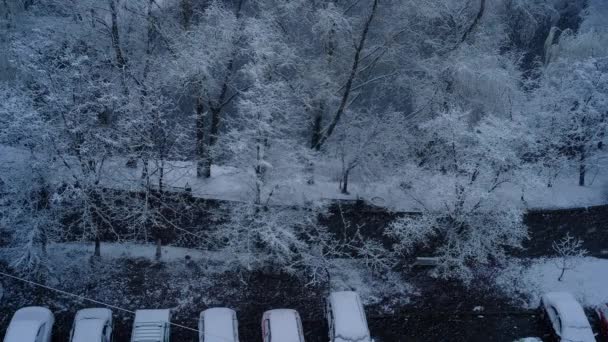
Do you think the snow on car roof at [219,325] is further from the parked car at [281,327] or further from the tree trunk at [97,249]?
the tree trunk at [97,249]

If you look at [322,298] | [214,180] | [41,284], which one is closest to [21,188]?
[41,284]

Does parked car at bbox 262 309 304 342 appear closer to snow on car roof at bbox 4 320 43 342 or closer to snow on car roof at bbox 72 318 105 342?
snow on car roof at bbox 72 318 105 342

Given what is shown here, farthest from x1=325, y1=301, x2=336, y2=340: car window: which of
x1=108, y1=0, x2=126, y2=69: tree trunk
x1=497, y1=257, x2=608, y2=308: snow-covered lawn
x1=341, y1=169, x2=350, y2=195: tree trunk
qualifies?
x1=108, y1=0, x2=126, y2=69: tree trunk

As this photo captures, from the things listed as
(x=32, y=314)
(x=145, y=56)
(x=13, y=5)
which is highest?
(x=13, y=5)

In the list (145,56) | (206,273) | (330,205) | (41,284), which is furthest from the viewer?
(330,205)

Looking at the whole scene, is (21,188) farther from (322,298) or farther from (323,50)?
(323,50)

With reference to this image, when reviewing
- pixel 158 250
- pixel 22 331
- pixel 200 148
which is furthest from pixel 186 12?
pixel 22 331
